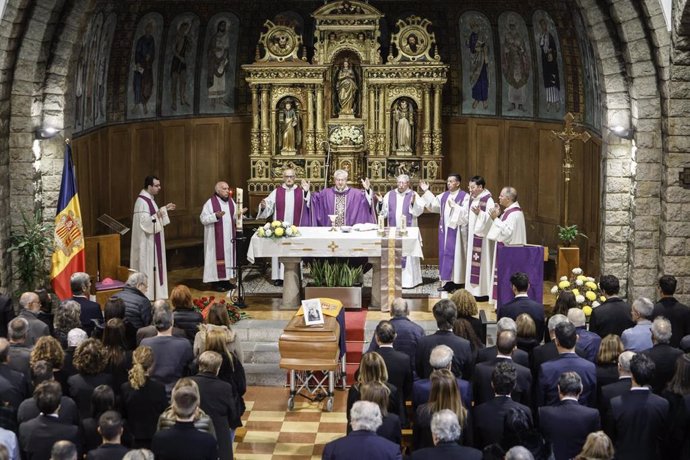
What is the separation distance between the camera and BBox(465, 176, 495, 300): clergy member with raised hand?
1694 centimetres

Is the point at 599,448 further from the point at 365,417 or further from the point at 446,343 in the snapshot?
the point at 446,343

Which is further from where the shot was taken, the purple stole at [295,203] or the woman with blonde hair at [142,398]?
the purple stole at [295,203]

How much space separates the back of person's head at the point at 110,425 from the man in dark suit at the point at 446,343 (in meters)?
3.28

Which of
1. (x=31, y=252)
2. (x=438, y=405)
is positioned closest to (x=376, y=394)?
(x=438, y=405)

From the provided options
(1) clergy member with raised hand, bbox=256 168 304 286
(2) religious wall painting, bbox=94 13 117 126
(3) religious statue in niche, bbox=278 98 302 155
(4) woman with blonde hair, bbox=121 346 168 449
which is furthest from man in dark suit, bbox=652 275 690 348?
(2) religious wall painting, bbox=94 13 117 126

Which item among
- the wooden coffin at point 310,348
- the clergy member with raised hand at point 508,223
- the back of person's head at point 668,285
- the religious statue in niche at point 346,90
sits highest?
the religious statue in niche at point 346,90

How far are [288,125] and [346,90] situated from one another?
1.18m

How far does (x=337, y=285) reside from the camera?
53.6ft

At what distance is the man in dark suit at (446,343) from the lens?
10680mm

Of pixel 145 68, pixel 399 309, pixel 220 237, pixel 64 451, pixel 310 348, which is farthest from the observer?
pixel 145 68

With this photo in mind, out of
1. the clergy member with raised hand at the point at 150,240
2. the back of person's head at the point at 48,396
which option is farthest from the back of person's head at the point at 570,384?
Answer: the clergy member with raised hand at the point at 150,240

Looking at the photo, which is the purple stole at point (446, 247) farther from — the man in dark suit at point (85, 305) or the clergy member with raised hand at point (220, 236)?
the man in dark suit at point (85, 305)

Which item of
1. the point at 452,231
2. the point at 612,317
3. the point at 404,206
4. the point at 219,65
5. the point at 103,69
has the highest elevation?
the point at 219,65

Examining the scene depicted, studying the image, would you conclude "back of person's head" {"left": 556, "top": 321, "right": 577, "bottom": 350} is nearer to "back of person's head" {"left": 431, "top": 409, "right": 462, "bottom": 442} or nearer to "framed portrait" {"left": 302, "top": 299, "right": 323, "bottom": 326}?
"back of person's head" {"left": 431, "top": 409, "right": 462, "bottom": 442}
